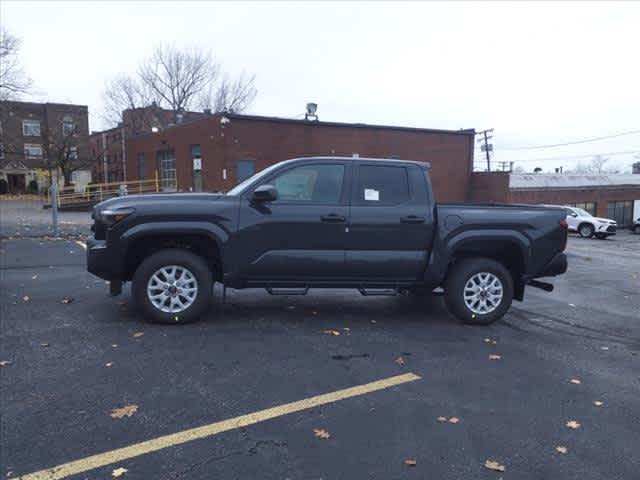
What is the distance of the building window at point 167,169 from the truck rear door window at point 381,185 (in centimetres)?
2485

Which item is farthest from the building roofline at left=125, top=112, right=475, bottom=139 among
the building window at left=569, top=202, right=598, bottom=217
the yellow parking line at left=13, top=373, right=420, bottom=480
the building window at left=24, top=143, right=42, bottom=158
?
the building window at left=24, top=143, right=42, bottom=158

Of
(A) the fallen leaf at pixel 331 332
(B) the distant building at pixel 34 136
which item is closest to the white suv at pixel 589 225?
(A) the fallen leaf at pixel 331 332

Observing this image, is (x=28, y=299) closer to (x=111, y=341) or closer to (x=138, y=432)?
(x=111, y=341)

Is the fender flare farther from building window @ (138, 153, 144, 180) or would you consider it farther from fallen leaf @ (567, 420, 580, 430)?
building window @ (138, 153, 144, 180)

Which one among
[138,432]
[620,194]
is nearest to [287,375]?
[138,432]

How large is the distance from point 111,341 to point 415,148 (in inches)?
1042

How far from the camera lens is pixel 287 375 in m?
4.39

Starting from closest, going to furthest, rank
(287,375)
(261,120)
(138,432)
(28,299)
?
(138,432) → (287,375) → (28,299) → (261,120)

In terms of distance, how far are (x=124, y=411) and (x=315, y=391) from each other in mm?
1455

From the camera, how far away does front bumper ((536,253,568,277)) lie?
245 inches

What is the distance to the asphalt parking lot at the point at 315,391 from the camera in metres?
3.08

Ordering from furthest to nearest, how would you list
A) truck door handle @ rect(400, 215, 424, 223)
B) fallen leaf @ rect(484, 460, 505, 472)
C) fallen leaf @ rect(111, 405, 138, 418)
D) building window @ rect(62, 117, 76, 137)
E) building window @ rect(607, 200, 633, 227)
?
building window @ rect(62, 117, 76, 137) < building window @ rect(607, 200, 633, 227) < truck door handle @ rect(400, 215, 424, 223) < fallen leaf @ rect(111, 405, 138, 418) < fallen leaf @ rect(484, 460, 505, 472)

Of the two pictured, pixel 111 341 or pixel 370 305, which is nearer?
pixel 111 341

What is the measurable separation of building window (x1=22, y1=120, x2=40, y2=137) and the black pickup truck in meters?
56.8
